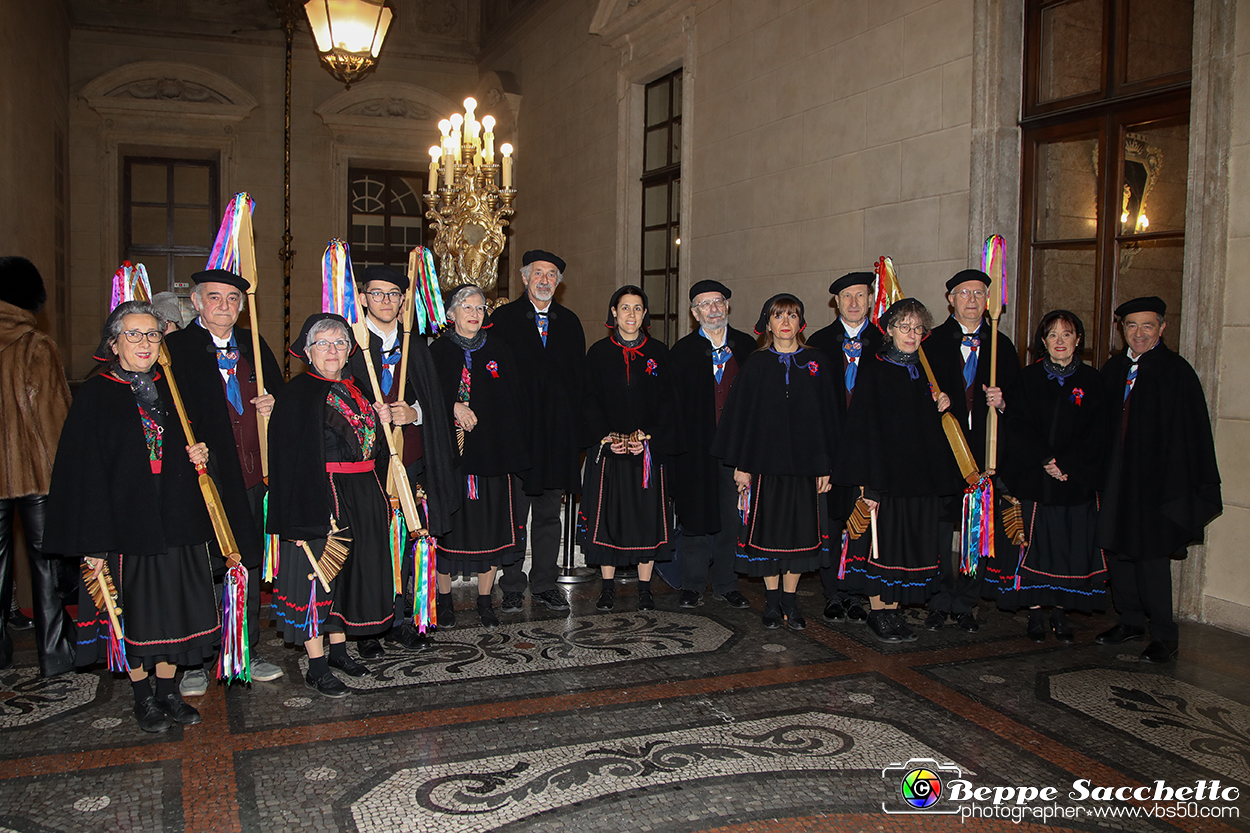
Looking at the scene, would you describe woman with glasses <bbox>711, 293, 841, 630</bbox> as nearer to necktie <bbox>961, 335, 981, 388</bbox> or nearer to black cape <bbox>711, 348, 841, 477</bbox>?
black cape <bbox>711, 348, 841, 477</bbox>

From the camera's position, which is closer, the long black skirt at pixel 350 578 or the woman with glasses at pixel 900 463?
the long black skirt at pixel 350 578

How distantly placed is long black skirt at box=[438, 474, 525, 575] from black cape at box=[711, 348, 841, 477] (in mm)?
1168

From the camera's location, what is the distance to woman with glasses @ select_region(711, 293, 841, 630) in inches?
177

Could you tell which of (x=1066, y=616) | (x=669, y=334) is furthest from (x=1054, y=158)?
(x=669, y=334)

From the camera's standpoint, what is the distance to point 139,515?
323 cm

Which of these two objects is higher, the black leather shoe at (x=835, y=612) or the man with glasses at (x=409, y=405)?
the man with glasses at (x=409, y=405)

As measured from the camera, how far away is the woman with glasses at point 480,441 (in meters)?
4.57

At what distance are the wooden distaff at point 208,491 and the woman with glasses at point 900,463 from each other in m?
2.67

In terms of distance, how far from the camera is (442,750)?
3.16 metres

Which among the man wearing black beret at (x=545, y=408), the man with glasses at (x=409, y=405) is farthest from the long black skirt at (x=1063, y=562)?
the man with glasses at (x=409, y=405)

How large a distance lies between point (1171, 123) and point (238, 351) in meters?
4.66

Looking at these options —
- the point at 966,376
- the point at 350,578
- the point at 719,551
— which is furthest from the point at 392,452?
the point at 966,376

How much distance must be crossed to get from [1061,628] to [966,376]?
1.27 m

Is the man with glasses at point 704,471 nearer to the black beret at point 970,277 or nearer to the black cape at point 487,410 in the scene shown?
the black cape at point 487,410
